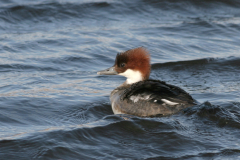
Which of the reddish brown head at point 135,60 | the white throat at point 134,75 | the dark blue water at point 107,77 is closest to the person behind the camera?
the dark blue water at point 107,77

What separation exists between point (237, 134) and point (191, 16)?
8.75 metres

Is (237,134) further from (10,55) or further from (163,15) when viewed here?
(163,15)

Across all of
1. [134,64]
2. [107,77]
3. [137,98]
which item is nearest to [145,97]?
[137,98]

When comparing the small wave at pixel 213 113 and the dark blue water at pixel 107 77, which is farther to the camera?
the small wave at pixel 213 113

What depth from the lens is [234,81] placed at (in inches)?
326

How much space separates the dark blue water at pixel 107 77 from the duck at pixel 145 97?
0.17m

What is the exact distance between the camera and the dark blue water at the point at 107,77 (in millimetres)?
5145

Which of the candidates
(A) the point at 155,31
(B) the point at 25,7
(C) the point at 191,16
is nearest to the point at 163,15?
(C) the point at 191,16

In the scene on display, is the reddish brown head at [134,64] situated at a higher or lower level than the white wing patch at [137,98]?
higher

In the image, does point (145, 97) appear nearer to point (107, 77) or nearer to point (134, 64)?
point (134, 64)

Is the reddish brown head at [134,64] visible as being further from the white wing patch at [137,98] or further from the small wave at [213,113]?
the small wave at [213,113]

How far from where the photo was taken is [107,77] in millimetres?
8680

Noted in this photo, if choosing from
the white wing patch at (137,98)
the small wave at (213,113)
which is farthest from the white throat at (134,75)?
the small wave at (213,113)

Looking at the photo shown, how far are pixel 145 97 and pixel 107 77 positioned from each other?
2634 millimetres
